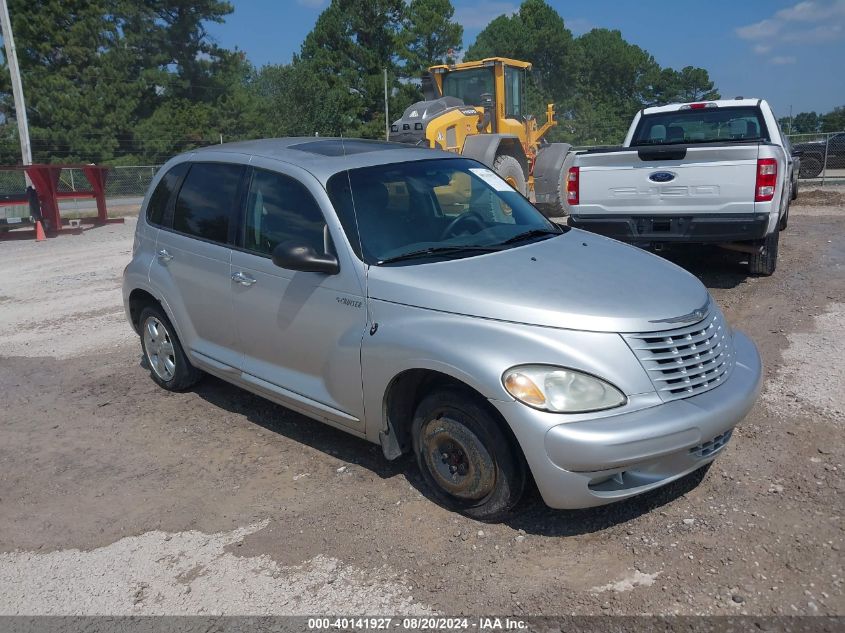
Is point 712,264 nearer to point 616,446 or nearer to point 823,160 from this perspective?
point 616,446

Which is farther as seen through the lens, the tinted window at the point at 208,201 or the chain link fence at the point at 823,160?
the chain link fence at the point at 823,160

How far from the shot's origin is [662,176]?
25.8 ft

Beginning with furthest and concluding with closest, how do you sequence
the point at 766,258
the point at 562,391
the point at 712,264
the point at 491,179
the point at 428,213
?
the point at 712,264 < the point at 766,258 < the point at 491,179 < the point at 428,213 < the point at 562,391

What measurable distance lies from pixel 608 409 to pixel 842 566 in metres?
1.20

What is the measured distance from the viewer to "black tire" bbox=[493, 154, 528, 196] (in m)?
13.8

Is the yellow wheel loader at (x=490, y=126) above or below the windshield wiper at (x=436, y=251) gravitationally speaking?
above

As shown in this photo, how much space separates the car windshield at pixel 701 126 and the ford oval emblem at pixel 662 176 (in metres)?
2.07

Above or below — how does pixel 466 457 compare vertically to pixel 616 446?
below

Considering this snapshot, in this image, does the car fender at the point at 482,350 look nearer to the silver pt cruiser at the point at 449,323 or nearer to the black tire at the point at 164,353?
the silver pt cruiser at the point at 449,323

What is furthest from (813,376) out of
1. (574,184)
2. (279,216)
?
(279,216)

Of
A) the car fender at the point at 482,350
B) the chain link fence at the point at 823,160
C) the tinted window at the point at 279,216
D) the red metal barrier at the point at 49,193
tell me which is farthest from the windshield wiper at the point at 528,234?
the chain link fence at the point at 823,160

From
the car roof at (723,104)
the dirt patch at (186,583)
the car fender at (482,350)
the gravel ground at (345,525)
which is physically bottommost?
the dirt patch at (186,583)

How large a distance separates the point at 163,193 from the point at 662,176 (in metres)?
5.10

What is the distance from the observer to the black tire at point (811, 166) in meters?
21.4
